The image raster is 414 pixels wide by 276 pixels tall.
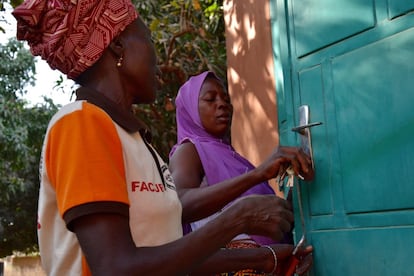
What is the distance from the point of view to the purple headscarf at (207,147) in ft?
8.75

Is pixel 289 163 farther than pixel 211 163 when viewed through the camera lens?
No

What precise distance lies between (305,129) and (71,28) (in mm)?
972

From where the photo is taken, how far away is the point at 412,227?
1.82 m

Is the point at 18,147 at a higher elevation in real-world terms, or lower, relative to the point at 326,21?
higher

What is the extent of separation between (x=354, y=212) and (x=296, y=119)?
440mm

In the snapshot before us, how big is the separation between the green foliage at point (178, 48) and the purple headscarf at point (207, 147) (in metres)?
4.19

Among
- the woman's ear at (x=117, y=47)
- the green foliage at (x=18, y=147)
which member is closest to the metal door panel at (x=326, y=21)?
the woman's ear at (x=117, y=47)

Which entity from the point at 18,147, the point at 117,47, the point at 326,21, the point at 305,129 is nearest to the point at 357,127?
the point at 305,129

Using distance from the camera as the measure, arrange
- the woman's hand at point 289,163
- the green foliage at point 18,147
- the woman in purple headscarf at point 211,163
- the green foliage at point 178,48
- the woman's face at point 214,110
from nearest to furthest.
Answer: the woman's hand at point 289,163 → the woman in purple headscarf at point 211,163 → the woman's face at point 214,110 → the green foliage at point 178,48 → the green foliage at point 18,147

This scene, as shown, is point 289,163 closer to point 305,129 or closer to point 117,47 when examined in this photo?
point 305,129

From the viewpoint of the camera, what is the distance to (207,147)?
9.07 feet

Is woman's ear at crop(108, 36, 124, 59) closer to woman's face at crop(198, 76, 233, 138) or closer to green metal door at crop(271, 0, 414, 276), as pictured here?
green metal door at crop(271, 0, 414, 276)

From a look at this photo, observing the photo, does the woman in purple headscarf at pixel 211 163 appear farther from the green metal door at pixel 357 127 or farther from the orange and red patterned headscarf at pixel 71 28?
the orange and red patterned headscarf at pixel 71 28

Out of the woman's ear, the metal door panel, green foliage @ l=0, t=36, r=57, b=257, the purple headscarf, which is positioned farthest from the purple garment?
green foliage @ l=0, t=36, r=57, b=257
